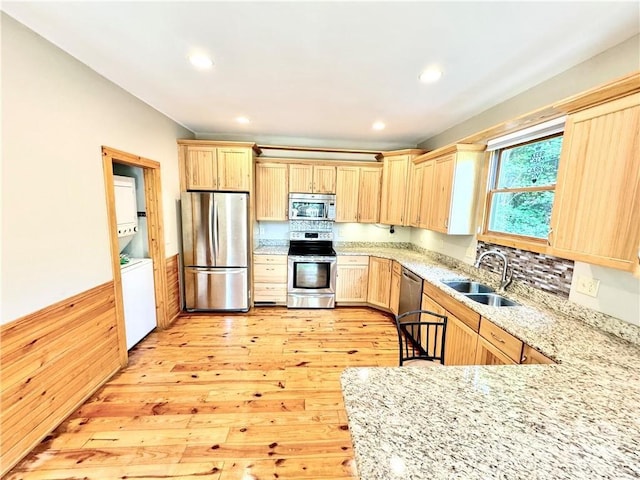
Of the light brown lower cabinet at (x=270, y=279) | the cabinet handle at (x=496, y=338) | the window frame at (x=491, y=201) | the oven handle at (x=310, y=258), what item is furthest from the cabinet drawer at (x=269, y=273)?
the cabinet handle at (x=496, y=338)

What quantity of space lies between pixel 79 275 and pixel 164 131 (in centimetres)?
201

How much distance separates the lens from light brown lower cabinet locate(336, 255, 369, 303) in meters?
3.97

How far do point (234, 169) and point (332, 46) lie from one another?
2386mm

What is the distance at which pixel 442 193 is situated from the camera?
118 inches

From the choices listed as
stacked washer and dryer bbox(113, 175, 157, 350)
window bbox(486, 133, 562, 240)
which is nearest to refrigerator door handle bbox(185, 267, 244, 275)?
stacked washer and dryer bbox(113, 175, 157, 350)

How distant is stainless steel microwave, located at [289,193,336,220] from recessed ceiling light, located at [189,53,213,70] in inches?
86.1

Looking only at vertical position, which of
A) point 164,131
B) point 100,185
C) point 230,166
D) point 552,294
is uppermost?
point 164,131

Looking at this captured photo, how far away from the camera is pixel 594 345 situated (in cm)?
144

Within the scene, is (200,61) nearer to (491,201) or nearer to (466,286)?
(491,201)

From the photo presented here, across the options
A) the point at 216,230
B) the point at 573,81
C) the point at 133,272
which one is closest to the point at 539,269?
the point at 573,81

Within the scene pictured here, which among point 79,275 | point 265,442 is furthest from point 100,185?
point 265,442

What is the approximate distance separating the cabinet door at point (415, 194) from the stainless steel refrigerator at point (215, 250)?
7.64ft

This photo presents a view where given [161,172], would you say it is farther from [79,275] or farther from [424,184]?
[424,184]

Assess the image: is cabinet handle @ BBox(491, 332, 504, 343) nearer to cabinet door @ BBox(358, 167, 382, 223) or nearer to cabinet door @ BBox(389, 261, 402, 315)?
cabinet door @ BBox(389, 261, 402, 315)
